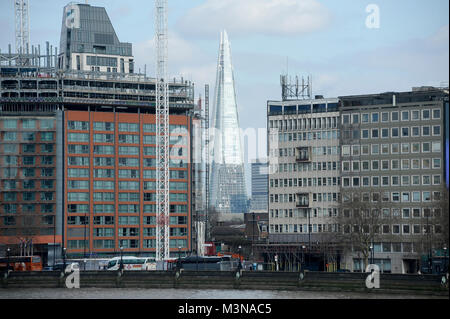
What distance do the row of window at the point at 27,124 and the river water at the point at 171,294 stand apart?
209ft

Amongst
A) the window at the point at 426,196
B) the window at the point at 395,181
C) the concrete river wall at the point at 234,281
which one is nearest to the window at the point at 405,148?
the window at the point at 395,181

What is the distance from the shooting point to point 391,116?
16775 cm

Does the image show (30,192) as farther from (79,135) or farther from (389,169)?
(389,169)

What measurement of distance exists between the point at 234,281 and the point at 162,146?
6864cm

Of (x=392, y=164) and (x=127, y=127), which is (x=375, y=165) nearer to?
(x=392, y=164)

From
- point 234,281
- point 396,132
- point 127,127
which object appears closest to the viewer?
point 234,281

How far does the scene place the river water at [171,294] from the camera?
4508 inches

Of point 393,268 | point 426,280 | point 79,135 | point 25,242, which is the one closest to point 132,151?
point 79,135

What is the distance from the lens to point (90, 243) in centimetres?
19538

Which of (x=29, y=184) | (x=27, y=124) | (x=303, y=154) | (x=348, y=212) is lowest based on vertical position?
(x=348, y=212)

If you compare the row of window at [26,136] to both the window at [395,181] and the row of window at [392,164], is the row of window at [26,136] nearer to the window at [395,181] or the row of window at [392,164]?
the row of window at [392,164]

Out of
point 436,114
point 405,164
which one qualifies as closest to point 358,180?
point 405,164

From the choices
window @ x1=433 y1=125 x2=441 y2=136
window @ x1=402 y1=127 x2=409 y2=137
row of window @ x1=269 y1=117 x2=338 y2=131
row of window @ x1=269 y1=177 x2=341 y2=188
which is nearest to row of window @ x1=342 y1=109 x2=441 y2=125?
window @ x1=433 y1=125 x2=441 y2=136

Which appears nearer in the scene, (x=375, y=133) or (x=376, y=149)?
(x=375, y=133)
